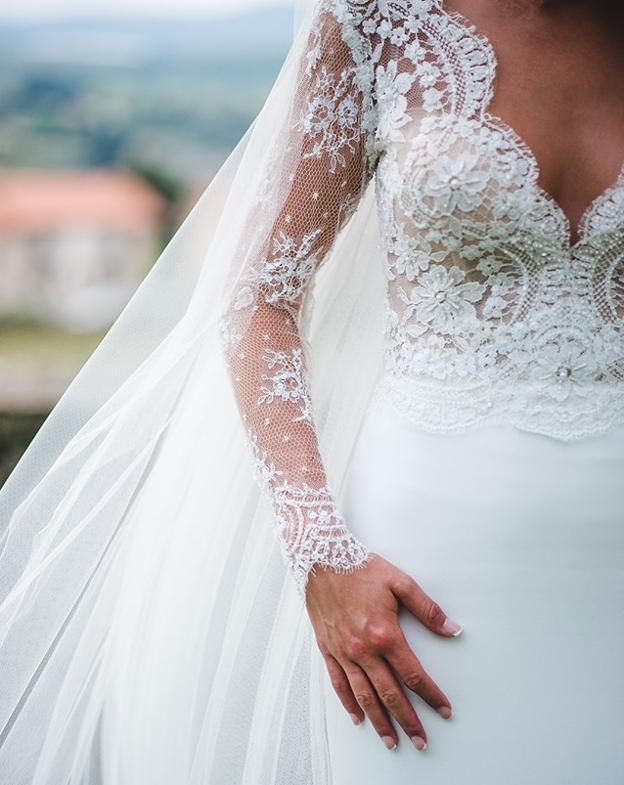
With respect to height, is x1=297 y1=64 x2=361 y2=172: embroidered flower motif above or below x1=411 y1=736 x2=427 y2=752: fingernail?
above

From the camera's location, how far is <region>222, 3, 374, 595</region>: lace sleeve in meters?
1.23

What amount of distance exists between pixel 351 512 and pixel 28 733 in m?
0.61

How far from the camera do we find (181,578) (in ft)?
4.68

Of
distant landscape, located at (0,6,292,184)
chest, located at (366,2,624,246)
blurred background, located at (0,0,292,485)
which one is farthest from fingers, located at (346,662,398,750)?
distant landscape, located at (0,6,292,184)

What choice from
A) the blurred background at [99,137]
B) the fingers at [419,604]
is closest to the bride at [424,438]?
the fingers at [419,604]

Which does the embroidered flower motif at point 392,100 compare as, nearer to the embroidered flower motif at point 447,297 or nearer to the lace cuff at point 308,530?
the embroidered flower motif at point 447,297

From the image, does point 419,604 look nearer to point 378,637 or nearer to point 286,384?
point 378,637

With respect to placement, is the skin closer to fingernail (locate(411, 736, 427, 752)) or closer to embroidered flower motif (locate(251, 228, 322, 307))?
fingernail (locate(411, 736, 427, 752))

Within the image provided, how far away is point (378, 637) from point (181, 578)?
0.41 m

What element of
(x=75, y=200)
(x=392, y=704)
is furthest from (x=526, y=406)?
(x=75, y=200)

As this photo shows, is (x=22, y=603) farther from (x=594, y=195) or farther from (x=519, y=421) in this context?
(x=594, y=195)

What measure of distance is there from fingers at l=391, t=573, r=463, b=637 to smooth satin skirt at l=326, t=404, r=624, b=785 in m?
0.02

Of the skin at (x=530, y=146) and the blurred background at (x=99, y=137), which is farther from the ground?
the blurred background at (x=99, y=137)

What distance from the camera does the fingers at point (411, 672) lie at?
1.13 m
